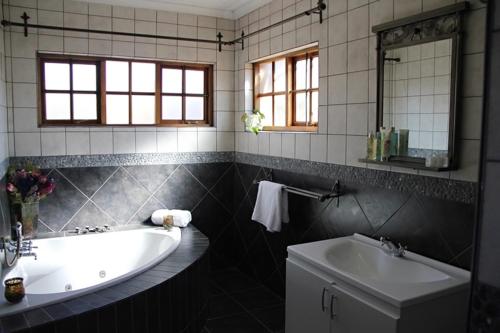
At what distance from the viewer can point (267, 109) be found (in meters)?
3.90

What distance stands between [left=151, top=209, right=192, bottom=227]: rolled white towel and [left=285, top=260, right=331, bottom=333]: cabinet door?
1541 mm

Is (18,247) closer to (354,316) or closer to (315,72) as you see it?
(354,316)

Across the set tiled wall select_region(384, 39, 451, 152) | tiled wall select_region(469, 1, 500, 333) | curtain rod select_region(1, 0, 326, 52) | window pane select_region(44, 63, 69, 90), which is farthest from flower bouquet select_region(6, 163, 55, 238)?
tiled wall select_region(469, 1, 500, 333)

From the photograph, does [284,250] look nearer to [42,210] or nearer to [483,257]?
[42,210]

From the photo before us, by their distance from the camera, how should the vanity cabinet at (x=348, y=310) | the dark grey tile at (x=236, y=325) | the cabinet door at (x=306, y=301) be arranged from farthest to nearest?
the dark grey tile at (x=236, y=325), the cabinet door at (x=306, y=301), the vanity cabinet at (x=348, y=310)

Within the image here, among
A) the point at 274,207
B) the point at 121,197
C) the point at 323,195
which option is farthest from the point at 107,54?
the point at 323,195

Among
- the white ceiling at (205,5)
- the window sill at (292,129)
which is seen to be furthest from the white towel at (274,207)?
the white ceiling at (205,5)

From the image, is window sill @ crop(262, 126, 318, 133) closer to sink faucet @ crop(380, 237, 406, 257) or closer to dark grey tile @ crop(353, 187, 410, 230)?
dark grey tile @ crop(353, 187, 410, 230)

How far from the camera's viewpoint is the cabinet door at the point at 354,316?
180 cm

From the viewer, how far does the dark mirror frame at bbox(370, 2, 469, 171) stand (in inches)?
77.9

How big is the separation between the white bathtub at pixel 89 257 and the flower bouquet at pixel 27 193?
17 cm

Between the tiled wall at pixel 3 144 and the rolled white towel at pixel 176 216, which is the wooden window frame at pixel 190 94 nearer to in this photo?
the rolled white towel at pixel 176 216

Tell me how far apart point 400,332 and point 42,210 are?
296 cm

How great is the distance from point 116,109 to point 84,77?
38 centimetres
